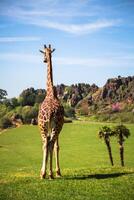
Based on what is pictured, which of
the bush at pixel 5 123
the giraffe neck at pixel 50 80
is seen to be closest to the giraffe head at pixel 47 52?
the giraffe neck at pixel 50 80

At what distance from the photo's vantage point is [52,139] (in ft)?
58.6

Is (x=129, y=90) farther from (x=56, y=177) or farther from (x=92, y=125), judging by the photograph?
(x=56, y=177)

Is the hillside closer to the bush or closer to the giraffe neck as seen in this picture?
the bush

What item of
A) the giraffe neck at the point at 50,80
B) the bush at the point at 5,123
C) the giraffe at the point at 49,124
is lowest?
the bush at the point at 5,123

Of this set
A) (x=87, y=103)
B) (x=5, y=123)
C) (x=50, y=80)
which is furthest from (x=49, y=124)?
(x=87, y=103)

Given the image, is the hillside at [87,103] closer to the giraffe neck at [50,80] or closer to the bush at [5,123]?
the bush at [5,123]

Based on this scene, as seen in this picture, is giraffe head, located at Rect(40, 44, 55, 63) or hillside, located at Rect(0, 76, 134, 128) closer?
giraffe head, located at Rect(40, 44, 55, 63)

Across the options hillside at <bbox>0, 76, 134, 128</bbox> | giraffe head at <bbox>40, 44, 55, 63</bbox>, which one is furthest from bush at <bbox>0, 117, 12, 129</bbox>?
giraffe head at <bbox>40, 44, 55, 63</bbox>

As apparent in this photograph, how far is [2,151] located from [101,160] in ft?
59.7

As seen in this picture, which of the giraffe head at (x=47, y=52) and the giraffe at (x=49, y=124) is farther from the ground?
the giraffe head at (x=47, y=52)

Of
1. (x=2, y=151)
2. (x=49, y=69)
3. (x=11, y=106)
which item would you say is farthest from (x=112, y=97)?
(x=49, y=69)

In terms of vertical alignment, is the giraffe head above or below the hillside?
above


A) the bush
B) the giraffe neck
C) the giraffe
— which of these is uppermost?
the giraffe neck

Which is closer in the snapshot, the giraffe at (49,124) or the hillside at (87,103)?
the giraffe at (49,124)
